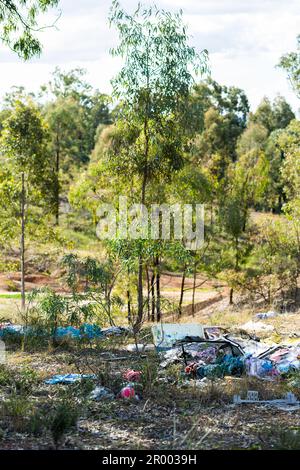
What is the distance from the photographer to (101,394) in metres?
6.62

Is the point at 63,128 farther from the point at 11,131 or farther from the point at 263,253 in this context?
the point at 11,131

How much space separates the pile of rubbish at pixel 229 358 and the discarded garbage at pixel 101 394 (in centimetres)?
115

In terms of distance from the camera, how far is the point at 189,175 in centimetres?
1747

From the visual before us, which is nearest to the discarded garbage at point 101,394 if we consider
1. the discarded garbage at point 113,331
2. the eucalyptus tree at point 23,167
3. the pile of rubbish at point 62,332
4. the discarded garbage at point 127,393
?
the discarded garbage at point 127,393

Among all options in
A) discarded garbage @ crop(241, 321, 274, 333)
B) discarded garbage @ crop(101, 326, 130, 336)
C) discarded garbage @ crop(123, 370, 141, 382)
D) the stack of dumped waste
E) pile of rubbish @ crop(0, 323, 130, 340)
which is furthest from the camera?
discarded garbage @ crop(241, 321, 274, 333)

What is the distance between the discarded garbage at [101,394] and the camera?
656 cm

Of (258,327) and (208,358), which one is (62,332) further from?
(258,327)

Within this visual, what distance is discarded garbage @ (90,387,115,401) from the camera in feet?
21.5

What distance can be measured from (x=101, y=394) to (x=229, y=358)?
74.5 inches

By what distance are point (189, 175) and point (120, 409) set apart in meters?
11.7

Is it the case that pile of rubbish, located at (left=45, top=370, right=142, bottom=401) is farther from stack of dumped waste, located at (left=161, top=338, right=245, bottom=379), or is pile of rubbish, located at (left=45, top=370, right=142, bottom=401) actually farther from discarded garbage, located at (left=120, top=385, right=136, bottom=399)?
stack of dumped waste, located at (left=161, top=338, right=245, bottom=379)

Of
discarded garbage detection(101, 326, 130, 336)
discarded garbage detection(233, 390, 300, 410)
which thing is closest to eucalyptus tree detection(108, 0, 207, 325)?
discarded garbage detection(101, 326, 130, 336)

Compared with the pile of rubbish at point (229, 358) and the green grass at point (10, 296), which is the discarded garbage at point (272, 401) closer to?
the pile of rubbish at point (229, 358)

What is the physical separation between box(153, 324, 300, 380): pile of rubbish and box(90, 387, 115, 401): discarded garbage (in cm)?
115
